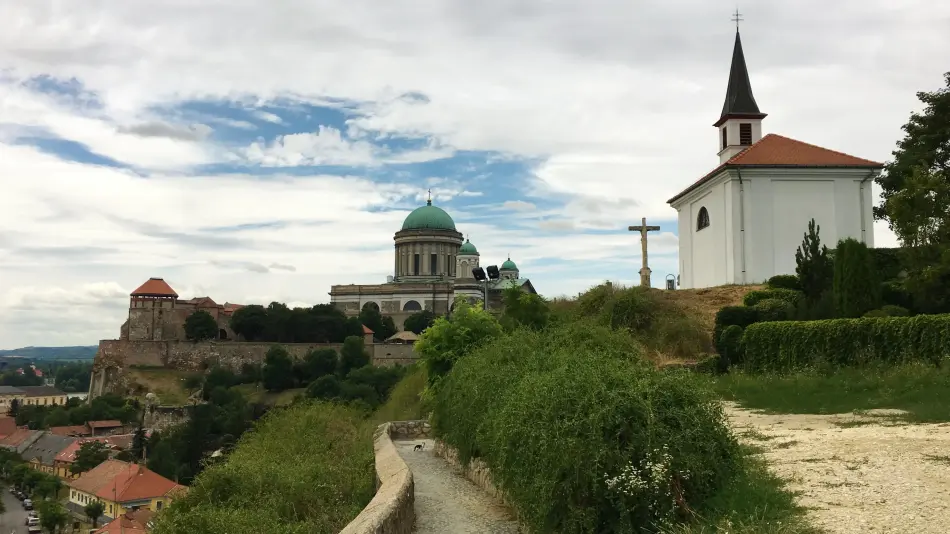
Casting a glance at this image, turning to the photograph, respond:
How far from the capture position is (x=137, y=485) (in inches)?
1682

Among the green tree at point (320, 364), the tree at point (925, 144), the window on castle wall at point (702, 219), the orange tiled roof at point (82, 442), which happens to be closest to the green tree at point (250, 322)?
the green tree at point (320, 364)

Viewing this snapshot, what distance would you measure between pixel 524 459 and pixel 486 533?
1537 millimetres

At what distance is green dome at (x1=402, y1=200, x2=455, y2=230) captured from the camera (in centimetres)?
9762

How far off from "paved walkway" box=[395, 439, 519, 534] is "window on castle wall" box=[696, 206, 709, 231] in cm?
1960

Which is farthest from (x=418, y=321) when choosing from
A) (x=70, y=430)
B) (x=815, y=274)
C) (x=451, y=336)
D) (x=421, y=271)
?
(x=451, y=336)

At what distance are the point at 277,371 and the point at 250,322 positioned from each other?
13.4 m

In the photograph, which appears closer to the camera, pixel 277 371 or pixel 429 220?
pixel 277 371

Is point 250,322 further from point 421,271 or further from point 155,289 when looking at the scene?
point 421,271

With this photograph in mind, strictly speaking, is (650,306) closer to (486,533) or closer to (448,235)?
(486,533)

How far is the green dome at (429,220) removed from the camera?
9762cm

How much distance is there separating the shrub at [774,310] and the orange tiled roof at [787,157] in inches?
372

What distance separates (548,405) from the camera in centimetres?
723

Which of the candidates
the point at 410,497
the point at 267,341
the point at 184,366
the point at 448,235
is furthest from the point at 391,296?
the point at 410,497

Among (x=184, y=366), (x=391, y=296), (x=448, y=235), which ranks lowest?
(x=184, y=366)
